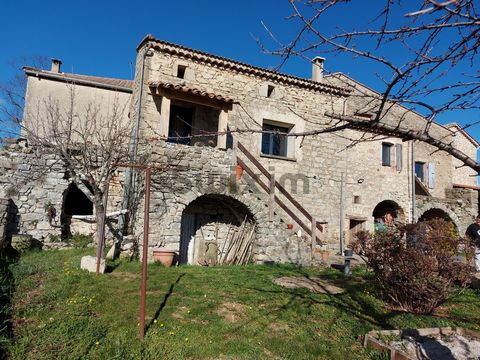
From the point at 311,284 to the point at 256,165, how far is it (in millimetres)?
4120

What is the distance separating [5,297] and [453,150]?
22.0ft

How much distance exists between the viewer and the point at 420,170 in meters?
18.9

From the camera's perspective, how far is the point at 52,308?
5.78m

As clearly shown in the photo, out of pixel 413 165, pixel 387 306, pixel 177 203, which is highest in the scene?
pixel 413 165

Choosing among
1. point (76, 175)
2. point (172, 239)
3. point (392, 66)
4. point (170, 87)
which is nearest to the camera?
point (392, 66)

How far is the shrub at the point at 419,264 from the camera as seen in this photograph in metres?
6.71

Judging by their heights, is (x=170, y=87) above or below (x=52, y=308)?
above

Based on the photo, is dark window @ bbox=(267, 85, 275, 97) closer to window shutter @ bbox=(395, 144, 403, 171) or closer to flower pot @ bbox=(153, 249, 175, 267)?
window shutter @ bbox=(395, 144, 403, 171)

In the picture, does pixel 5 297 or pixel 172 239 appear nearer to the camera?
pixel 5 297

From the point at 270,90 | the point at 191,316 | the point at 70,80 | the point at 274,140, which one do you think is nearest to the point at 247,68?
the point at 270,90

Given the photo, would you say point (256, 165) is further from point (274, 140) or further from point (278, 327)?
point (278, 327)

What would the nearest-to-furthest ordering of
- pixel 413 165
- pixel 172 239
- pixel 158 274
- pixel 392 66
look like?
pixel 392 66
pixel 158 274
pixel 172 239
pixel 413 165

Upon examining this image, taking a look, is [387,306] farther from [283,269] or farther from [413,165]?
[413,165]

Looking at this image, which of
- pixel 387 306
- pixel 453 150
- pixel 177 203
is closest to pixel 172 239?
pixel 177 203
